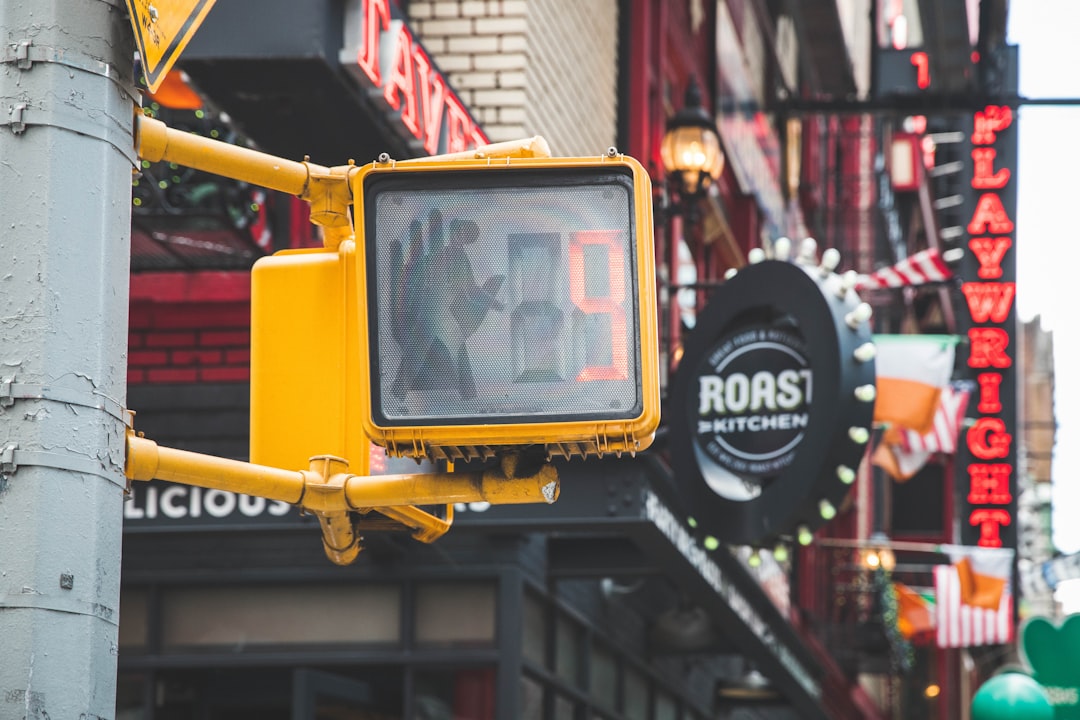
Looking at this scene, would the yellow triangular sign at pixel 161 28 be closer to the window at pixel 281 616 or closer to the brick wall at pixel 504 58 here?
the brick wall at pixel 504 58

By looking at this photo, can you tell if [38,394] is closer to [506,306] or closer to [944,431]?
[506,306]

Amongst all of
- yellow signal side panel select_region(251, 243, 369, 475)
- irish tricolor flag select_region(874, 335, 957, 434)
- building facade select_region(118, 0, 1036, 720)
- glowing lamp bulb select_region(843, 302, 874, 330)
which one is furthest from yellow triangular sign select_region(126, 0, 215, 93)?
irish tricolor flag select_region(874, 335, 957, 434)

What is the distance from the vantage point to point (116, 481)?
3.61 metres

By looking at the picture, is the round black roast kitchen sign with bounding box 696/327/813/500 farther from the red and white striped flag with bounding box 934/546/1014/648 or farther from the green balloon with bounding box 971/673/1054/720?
the red and white striped flag with bounding box 934/546/1014/648

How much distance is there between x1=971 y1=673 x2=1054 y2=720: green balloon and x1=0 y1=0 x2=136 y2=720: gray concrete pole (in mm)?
9605

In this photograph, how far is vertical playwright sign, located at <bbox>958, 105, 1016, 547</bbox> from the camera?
2291 cm

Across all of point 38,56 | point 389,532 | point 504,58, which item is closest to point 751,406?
point 504,58

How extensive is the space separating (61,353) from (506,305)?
2.79 feet

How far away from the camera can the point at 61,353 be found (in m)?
3.48

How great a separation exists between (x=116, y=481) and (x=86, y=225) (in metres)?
0.49

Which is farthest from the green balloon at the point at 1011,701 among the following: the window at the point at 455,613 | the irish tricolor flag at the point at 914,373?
the irish tricolor flag at the point at 914,373

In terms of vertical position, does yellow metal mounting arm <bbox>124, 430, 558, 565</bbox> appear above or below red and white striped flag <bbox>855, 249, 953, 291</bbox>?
below

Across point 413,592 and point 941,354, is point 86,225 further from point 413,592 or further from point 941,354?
point 941,354

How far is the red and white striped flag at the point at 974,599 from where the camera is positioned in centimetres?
2202
